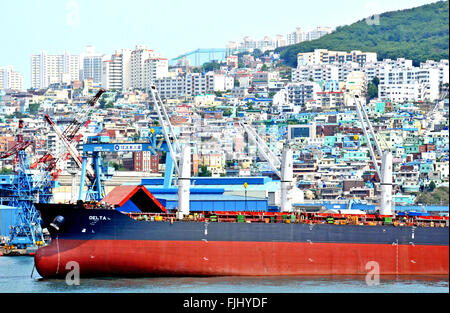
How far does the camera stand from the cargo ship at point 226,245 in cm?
3931

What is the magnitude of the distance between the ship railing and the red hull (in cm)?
116

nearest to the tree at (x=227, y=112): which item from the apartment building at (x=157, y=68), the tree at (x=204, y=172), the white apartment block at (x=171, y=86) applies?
the white apartment block at (x=171, y=86)

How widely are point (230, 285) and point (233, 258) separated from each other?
3.47 meters

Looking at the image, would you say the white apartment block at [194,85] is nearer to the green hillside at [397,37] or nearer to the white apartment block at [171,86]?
the white apartment block at [171,86]

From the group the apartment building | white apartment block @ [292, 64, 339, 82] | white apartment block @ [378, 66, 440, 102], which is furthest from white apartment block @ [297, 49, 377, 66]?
the apartment building

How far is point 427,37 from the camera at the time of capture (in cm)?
15850

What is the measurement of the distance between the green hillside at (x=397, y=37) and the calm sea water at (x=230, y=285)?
10945cm

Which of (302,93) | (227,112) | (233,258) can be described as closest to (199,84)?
(227,112)

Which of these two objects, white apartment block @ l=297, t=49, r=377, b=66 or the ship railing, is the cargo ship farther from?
white apartment block @ l=297, t=49, r=377, b=66

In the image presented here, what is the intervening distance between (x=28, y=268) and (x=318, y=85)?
124485mm

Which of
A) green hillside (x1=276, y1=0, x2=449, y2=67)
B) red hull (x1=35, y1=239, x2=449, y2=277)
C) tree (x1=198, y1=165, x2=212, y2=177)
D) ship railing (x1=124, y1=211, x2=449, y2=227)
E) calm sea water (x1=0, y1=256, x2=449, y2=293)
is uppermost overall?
green hillside (x1=276, y1=0, x2=449, y2=67)

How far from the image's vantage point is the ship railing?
133 feet
